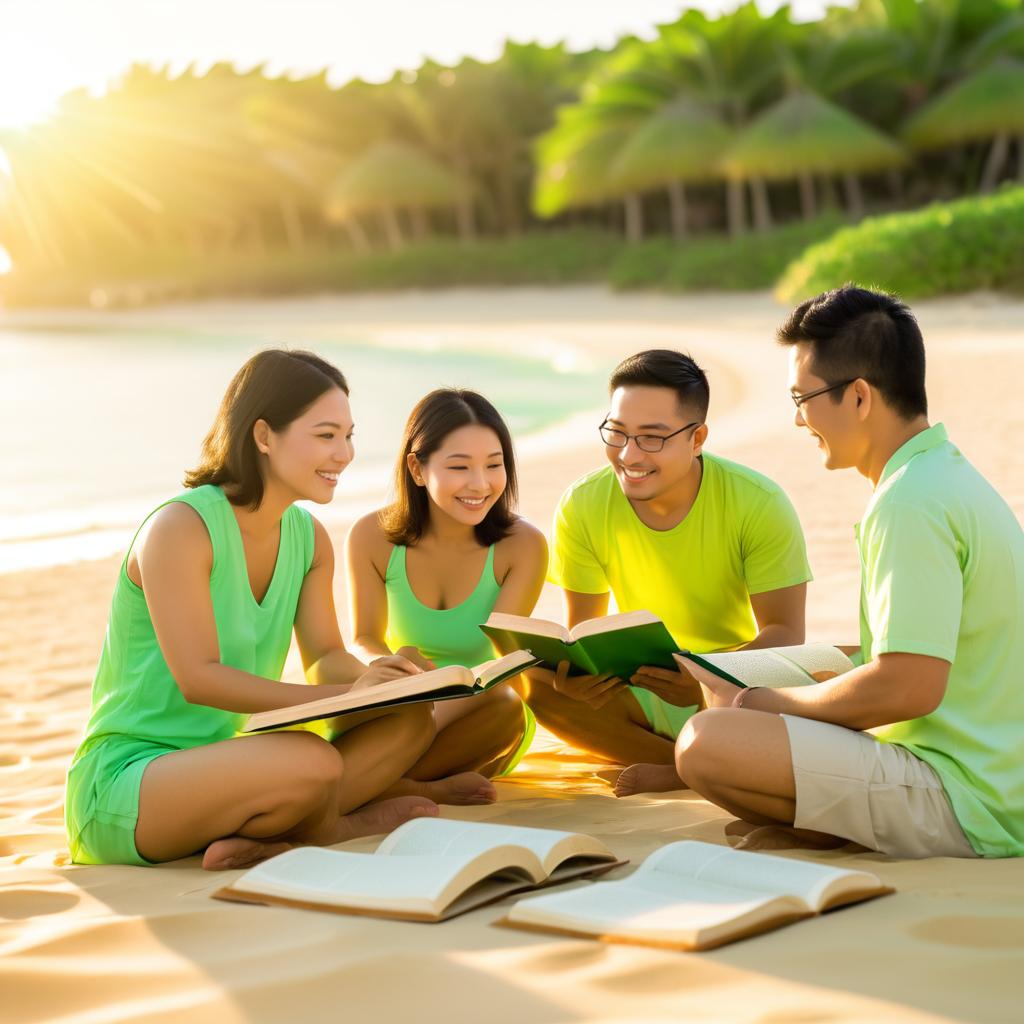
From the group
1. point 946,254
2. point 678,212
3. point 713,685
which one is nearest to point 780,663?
point 713,685

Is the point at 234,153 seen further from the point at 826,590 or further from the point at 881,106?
the point at 826,590

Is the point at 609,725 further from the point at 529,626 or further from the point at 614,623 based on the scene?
the point at 614,623

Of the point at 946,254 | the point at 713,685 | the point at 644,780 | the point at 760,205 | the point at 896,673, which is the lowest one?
the point at 644,780

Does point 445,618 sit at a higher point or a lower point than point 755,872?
higher

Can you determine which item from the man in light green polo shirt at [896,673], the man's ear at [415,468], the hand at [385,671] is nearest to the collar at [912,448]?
the man in light green polo shirt at [896,673]

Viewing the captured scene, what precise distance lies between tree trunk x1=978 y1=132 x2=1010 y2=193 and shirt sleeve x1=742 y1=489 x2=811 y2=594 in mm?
29127

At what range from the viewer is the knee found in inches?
123

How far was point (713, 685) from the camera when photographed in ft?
10.9

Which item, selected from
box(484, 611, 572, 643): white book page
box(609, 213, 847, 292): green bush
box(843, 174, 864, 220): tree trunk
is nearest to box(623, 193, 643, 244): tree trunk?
box(609, 213, 847, 292): green bush

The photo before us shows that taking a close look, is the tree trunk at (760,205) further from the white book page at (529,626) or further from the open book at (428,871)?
the open book at (428,871)

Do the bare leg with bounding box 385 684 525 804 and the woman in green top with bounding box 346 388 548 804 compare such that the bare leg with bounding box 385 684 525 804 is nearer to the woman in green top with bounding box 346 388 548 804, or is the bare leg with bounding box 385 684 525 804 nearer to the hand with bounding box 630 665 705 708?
the woman in green top with bounding box 346 388 548 804

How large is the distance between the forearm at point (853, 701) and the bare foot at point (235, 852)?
121 cm

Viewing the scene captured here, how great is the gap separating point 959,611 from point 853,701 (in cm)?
30

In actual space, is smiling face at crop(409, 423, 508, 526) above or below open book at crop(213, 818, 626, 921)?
above
